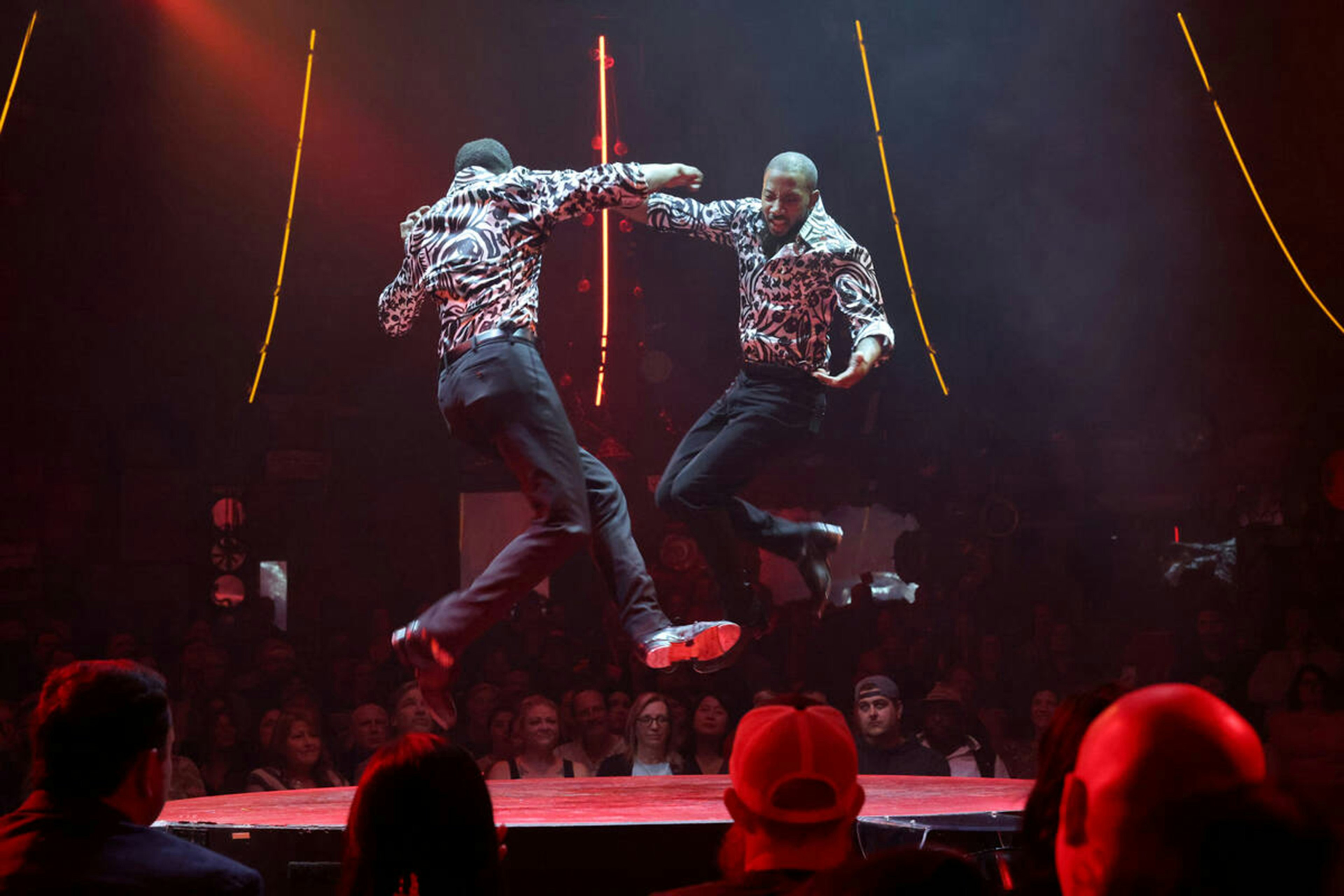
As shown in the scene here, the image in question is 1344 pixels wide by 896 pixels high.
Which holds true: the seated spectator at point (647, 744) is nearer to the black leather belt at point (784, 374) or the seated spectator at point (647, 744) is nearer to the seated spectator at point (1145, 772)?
the black leather belt at point (784, 374)

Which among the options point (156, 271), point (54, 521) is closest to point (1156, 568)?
point (156, 271)

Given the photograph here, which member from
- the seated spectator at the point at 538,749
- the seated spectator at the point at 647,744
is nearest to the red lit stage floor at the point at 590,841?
the seated spectator at the point at 647,744

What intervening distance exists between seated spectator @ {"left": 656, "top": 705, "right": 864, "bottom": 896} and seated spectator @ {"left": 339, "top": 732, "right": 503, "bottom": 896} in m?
0.31

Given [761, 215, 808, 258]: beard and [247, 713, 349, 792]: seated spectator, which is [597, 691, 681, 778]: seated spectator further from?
[761, 215, 808, 258]: beard

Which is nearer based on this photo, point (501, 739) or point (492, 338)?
point (492, 338)

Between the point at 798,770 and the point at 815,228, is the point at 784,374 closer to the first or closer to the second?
the point at 815,228

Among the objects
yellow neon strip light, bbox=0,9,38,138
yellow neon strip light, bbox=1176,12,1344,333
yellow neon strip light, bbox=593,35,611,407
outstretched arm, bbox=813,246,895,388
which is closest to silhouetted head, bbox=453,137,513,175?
yellow neon strip light, bbox=593,35,611,407

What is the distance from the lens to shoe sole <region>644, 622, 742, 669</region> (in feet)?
13.2

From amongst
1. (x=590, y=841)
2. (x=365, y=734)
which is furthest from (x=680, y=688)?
(x=590, y=841)

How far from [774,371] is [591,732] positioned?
251 centimetres

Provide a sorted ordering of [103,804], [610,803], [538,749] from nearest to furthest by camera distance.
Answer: [103,804] < [610,803] < [538,749]

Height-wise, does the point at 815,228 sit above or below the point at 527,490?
above

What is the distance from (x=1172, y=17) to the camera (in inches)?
281

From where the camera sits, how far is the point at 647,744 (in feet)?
19.2
